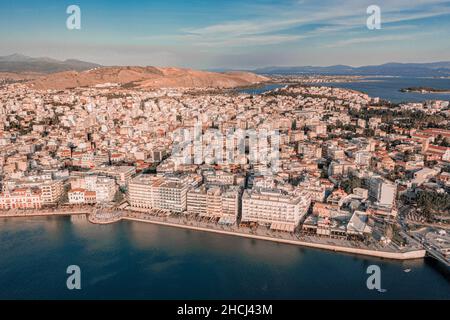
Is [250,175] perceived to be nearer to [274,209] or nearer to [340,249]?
[274,209]

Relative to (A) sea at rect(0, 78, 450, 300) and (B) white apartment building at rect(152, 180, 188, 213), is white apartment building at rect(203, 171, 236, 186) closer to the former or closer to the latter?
(B) white apartment building at rect(152, 180, 188, 213)

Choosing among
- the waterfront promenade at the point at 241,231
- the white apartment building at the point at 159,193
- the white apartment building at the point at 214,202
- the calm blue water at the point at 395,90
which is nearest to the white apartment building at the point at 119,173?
the white apartment building at the point at 159,193

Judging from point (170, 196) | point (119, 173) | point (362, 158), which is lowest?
point (170, 196)

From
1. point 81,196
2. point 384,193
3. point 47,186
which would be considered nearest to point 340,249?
point 384,193

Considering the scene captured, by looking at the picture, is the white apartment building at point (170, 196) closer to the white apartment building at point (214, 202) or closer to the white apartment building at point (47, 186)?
the white apartment building at point (214, 202)

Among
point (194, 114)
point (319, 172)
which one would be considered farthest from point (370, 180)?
point (194, 114)

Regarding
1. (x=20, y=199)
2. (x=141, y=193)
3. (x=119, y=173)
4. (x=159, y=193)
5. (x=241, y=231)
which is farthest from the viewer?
(x=119, y=173)
